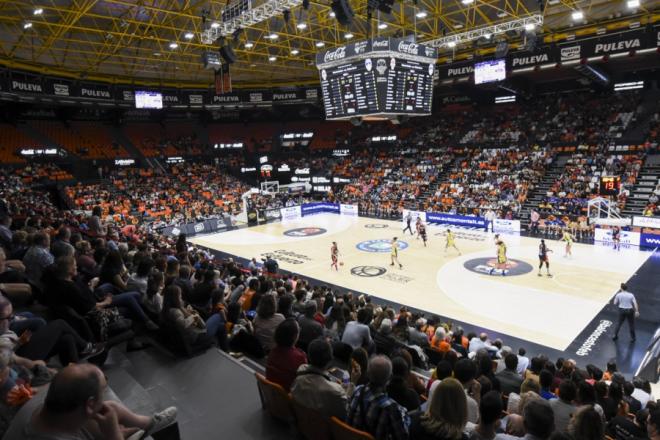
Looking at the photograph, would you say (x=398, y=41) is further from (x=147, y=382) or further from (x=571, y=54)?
(x=147, y=382)

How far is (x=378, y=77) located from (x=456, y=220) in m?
13.4

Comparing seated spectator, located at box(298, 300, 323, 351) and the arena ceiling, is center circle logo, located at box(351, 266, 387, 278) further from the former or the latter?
seated spectator, located at box(298, 300, 323, 351)

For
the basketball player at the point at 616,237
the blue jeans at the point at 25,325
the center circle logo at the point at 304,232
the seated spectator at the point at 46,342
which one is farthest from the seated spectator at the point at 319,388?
the center circle logo at the point at 304,232

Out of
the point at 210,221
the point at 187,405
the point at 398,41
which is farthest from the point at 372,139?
the point at 187,405

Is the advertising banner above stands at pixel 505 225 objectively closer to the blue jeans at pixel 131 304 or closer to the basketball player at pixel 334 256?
the basketball player at pixel 334 256

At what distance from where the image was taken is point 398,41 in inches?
688

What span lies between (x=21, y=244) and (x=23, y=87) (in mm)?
25210

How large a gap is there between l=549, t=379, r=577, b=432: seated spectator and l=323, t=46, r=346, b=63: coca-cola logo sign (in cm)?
1633

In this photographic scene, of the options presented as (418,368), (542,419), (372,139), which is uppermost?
(372,139)

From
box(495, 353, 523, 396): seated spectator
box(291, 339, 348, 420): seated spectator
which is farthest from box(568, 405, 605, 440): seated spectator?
box(495, 353, 523, 396): seated spectator

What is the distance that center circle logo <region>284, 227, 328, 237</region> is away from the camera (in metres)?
27.8

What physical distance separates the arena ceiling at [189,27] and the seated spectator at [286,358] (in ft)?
49.8

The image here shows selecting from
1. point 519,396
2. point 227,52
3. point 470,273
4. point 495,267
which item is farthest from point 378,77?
point 519,396

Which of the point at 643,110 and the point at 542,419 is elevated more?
the point at 643,110
